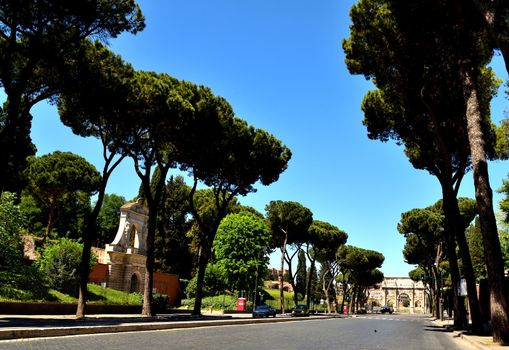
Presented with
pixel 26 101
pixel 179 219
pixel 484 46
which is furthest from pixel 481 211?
pixel 179 219

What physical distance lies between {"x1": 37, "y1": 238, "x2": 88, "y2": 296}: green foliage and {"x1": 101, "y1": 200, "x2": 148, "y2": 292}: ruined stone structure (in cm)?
595

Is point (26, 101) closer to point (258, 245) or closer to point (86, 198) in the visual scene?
point (258, 245)

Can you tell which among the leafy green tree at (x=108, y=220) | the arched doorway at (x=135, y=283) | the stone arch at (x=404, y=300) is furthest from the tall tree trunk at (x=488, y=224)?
the stone arch at (x=404, y=300)

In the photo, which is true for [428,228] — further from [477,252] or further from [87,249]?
[87,249]

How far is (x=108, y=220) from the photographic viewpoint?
6244 cm

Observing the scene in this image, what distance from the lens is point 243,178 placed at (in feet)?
96.2

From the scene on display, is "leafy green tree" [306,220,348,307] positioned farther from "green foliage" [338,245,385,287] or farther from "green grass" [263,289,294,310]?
"green foliage" [338,245,385,287]

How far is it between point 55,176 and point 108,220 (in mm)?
21067

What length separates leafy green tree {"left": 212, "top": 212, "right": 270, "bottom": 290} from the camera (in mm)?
40906

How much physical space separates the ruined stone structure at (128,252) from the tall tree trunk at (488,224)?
28.3m

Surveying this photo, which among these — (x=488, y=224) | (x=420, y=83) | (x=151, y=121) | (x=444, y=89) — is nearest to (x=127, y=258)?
(x=151, y=121)

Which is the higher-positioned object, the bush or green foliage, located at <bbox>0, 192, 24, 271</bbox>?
green foliage, located at <bbox>0, 192, 24, 271</bbox>

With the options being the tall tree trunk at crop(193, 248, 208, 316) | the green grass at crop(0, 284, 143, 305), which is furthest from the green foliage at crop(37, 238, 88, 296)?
the tall tree trunk at crop(193, 248, 208, 316)

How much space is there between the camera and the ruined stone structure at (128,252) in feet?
115
